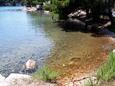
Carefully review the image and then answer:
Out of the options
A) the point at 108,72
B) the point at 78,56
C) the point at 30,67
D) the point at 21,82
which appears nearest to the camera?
the point at 21,82

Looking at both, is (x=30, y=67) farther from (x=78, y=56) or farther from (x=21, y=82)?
(x=21, y=82)

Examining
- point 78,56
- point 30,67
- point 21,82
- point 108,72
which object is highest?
point 108,72

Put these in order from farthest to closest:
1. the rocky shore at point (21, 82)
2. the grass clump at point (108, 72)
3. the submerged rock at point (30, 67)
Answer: the submerged rock at point (30, 67) < the grass clump at point (108, 72) < the rocky shore at point (21, 82)

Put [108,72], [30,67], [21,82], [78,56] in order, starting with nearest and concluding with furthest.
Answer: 1. [21,82]
2. [108,72]
3. [30,67]
4. [78,56]

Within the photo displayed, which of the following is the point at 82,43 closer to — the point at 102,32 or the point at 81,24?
the point at 102,32

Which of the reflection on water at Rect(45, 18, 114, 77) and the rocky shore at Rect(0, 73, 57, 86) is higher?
the rocky shore at Rect(0, 73, 57, 86)

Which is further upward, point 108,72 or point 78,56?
point 108,72

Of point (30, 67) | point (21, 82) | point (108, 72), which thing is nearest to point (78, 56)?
point (30, 67)

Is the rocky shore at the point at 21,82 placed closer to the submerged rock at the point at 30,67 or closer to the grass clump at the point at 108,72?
the grass clump at the point at 108,72

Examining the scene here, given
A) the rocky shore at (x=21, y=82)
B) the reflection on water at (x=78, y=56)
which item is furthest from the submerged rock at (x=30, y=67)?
the rocky shore at (x=21, y=82)

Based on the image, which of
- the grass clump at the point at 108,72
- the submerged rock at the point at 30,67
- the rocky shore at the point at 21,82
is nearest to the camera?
the rocky shore at the point at 21,82

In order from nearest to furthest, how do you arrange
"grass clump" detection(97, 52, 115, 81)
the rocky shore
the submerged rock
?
the rocky shore → "grass clump" detection(97, 52, 115, 81) → the submerged rock

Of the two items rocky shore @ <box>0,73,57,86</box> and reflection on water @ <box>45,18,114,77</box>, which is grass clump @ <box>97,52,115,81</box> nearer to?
rocky shore @ <box>0,73,57,86</box>

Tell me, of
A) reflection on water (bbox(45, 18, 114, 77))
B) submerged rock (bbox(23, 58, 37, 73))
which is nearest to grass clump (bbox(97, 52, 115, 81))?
reflection on water (bbox(45, 18, 114, 77))
